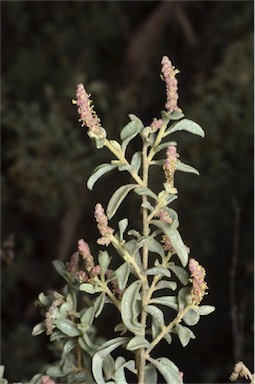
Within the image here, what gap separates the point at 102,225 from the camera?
16.0 inches

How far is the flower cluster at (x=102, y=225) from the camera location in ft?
1.32

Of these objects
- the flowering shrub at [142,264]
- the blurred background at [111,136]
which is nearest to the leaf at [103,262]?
the flowering shrub at [142,264]

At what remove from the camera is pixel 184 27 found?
1.44m

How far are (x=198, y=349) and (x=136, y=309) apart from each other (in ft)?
2.59

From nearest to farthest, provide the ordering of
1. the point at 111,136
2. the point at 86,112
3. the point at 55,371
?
the point at 86,112
the point at 55,371
the point at 111,136

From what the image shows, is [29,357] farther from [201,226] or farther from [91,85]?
[91,85]

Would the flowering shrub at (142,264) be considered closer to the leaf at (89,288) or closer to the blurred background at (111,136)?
the leaf at (89,288)

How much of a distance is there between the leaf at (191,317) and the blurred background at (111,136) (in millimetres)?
627

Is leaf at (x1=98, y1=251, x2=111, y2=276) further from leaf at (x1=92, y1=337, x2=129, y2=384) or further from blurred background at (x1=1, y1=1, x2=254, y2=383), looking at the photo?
blurred background at (x1=1, y1=1, x2=254, y2=383)

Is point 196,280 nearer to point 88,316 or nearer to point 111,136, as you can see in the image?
point 88,316

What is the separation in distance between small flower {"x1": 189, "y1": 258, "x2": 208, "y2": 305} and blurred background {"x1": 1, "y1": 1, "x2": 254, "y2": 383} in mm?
643

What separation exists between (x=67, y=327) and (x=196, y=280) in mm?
99

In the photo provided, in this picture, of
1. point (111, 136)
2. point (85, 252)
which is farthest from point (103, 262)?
point (111, 136)

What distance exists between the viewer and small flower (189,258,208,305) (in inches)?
15.4
